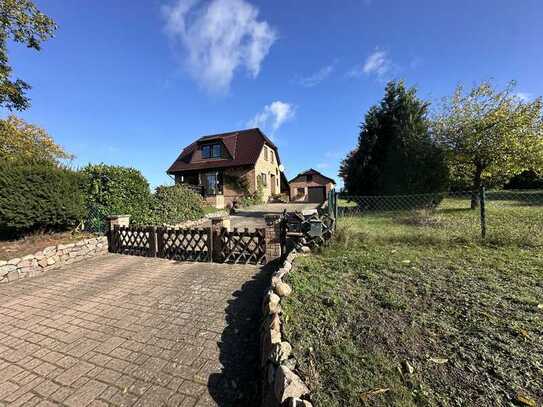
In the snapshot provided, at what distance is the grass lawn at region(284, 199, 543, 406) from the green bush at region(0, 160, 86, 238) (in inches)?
266

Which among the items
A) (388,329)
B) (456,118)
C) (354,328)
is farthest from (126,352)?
(456,118)

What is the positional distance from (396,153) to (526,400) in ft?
36.8

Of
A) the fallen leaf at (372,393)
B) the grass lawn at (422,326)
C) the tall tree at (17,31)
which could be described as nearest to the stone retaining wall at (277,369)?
the grass lawn at (422,326)

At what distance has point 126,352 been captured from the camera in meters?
2.73

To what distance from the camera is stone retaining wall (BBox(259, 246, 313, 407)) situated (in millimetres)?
1771

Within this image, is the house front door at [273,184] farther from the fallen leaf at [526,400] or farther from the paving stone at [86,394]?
the fallen leaf at [526,400]

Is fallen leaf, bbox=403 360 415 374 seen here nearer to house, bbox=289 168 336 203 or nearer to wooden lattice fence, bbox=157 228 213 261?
wooden lattice fence, bbox=157 228 213 261

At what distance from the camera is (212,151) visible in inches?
818

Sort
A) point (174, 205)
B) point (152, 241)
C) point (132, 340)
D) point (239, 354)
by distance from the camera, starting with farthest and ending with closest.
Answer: point (174, 205), point (152, 241), point (132, 340), point (239, 354)

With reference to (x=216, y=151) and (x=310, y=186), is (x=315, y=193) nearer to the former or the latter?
(x=310, y=186)

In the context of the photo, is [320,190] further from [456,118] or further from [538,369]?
[538,369]

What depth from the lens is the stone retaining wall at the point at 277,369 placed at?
1.77m

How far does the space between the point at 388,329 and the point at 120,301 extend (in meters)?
4.07

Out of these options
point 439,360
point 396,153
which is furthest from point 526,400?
point 396,153
